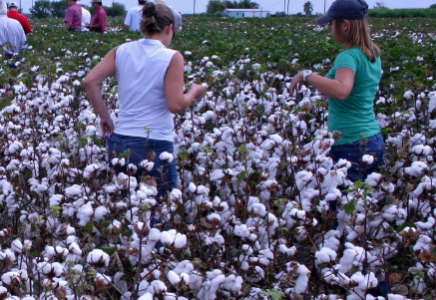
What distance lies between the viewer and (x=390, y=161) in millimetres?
3311

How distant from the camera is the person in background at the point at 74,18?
1109cm

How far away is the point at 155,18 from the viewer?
2445 millimetres

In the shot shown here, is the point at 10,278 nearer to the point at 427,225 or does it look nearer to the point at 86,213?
the point at 86,213

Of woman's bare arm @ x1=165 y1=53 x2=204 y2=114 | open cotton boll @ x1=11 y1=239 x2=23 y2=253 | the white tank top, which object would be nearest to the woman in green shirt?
woman's bare arm @ x1=165 y1=53 x2=204 y2=114

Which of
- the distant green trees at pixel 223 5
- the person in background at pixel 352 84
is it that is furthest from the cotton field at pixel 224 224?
the distant green trees at pixel 223 5

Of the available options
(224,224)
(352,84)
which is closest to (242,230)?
(224,224)

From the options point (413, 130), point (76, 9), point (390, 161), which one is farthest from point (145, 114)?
point (76, 9)

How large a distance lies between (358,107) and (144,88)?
1002 millimetres

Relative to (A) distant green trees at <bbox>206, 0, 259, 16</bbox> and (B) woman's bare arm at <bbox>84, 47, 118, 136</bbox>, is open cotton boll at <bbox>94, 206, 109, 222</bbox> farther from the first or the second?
(A) distant green trees at <bbox>206, 0, 259, 16</bbox>

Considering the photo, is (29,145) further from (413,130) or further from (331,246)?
(413,130)

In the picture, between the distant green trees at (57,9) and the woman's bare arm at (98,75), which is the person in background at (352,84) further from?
the distant green trees at (57,9)

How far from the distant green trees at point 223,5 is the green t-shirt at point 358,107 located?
2867 inches

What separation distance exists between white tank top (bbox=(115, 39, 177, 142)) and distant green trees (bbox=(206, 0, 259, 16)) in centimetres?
7295

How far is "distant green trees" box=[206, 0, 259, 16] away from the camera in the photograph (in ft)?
257
